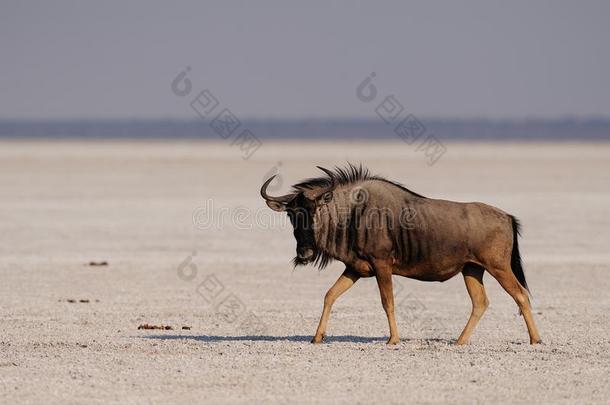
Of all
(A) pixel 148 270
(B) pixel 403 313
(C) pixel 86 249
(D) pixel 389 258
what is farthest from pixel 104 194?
(D) pixel 389 258

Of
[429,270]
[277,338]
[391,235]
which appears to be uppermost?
[391,235]

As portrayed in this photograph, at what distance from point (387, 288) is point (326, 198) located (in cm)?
120

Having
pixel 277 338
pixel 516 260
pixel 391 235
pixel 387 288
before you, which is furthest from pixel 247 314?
pixel 516 260

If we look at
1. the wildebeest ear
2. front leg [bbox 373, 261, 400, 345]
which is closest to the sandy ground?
front leg [bbox 373, 261, 400, 345]

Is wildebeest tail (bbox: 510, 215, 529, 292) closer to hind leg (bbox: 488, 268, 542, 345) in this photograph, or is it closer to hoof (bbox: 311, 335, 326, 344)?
hind leg (bbox: 488, 268, 542, 345)

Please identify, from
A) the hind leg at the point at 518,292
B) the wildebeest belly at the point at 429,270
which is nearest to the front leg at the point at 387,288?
the wildebeest belly at the point at 429,270

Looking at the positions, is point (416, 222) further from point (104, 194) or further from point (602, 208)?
point (104, 194)

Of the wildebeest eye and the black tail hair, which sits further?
the black tail hair

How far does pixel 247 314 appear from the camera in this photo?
16.7m

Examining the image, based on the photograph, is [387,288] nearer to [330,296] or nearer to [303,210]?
[330,296]

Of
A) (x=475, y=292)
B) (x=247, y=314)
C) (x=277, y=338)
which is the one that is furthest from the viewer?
(x=247, y=314)

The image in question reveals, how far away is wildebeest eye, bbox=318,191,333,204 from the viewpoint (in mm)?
13688

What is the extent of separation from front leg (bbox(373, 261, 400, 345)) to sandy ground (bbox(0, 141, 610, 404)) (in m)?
0.19

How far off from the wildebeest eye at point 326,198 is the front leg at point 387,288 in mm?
865
